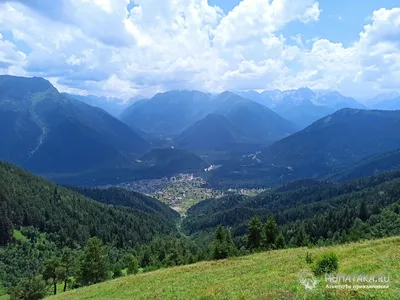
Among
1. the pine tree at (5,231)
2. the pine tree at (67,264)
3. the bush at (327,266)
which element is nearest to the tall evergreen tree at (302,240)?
the bush at (327,266)

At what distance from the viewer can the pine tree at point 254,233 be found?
79.0 meters

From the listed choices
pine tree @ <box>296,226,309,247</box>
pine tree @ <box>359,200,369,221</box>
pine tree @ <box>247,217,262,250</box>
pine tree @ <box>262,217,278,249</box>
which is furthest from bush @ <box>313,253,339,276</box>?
pine tree @ <box>359,200,369,221</box>

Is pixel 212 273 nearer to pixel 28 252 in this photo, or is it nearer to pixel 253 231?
pixel 253 231

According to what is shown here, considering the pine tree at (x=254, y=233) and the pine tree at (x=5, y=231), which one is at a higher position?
the pine tree at (x=254, y=233)

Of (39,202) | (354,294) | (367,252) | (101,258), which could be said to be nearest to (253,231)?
(101,258)

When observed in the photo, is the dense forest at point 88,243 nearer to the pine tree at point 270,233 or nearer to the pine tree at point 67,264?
the pine tree at point 67,264

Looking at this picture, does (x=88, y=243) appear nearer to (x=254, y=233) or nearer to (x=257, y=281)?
(x=254, y=233)

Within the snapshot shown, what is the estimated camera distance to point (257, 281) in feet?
105

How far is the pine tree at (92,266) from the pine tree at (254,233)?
3499 cm

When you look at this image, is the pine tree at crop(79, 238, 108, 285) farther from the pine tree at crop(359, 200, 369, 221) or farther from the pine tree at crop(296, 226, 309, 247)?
the pine tree at crop(359, 200, 369, 221)

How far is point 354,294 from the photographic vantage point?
2117 cm

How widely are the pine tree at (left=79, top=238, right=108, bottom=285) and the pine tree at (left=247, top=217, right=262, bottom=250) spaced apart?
3499 cm

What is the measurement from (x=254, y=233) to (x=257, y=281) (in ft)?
164

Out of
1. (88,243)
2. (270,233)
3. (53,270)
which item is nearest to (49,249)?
(53,270)
